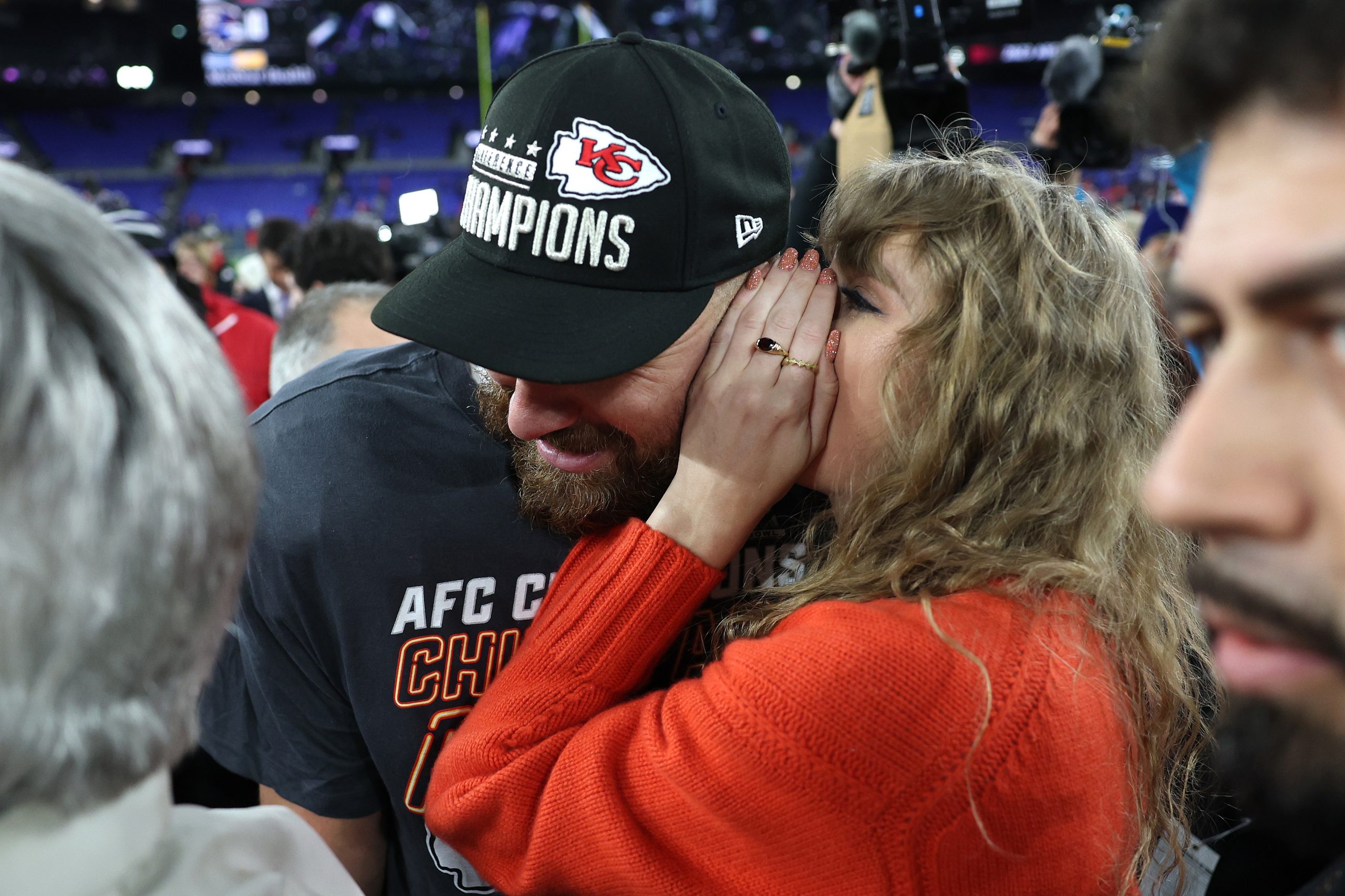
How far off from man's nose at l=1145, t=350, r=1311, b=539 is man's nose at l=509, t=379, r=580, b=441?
789 mm

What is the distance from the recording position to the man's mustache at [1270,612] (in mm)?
488

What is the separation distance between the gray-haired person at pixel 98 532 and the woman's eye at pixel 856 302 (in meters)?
0.78

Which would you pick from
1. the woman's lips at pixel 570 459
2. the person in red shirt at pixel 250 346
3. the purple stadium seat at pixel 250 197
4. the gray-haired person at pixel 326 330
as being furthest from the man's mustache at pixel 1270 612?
the purple stadium seat at pixel 250 197

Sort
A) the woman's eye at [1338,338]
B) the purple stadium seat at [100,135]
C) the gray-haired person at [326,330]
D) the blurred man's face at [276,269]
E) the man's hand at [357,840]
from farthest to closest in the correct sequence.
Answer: the purple stadium seat at [100,135] < the blurred man's face at [276,269] < the gray-haired person at [326,330] < the man's hand at [357,840] < the woman's eye at [1338,338]

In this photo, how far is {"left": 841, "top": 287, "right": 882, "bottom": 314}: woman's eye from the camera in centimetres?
120

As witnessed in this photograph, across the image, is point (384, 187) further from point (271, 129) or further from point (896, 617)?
point (896, 617)

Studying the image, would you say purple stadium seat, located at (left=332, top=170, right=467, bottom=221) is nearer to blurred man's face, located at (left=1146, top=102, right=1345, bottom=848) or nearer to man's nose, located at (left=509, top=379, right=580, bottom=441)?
man's nose, located at (left=509, top=379, right=580, bottom=441)

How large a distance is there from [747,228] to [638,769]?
0.63m

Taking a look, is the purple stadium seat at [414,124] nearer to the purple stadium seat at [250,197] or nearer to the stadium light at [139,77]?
the purple stadium seat at [250,197]

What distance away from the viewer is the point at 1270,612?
506 mm

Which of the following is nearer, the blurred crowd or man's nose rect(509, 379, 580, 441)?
the blurred crowd

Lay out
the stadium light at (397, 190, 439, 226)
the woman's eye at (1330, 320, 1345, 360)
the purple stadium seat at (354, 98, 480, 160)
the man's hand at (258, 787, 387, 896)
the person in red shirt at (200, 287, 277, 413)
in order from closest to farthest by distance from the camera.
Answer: the woman's eye at (1330, 320, 1345, 360)
the man's hand at (258, 787, 387, 896)
the stadium light at (397, 190, 439, 226)
the person in red shirt at (200, 287, 277, 413)
the purple stadium seat at (354, 98, 480, 160)

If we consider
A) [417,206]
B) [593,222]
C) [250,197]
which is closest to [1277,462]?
[593,222]

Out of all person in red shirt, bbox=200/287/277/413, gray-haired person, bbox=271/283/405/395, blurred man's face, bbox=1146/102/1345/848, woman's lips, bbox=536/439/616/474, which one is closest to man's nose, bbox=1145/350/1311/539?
blurred man's face, bbox=1146/102/1345/848
